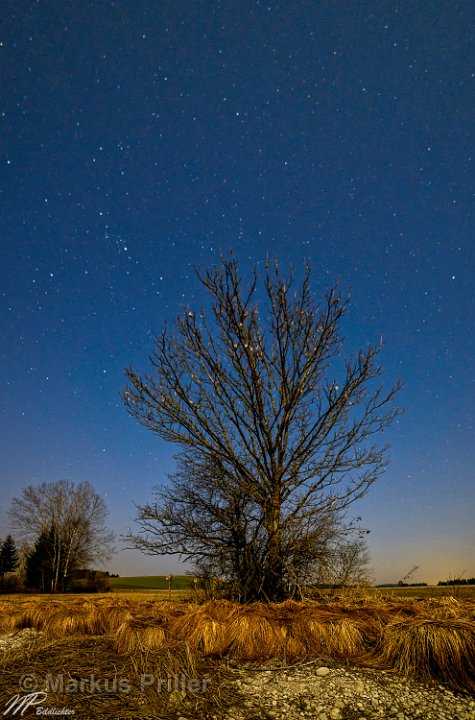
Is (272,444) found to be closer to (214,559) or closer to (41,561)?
(214,559)

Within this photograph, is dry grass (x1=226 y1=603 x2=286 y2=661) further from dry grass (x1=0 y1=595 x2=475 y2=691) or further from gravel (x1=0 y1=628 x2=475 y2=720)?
gravel (x1=0 y1=628 x2=475 y2=720)

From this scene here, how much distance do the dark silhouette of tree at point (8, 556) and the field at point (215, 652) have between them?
54.8 metres

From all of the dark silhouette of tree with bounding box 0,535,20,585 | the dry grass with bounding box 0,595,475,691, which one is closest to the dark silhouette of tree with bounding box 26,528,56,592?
the dark silhouette of tree with bounding box 0,535,20,585

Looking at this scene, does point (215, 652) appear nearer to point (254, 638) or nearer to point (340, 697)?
point (254, 638)

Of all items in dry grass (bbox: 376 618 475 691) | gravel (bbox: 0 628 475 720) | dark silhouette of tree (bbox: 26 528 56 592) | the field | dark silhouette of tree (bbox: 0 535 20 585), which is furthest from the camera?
dark silhouette of tree (bbox: 0 535 20 585)

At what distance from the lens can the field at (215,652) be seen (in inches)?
105

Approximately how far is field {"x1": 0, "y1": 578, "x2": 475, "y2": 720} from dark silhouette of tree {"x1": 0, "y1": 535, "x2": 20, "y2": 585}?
54.8 metres

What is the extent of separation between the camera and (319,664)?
3352 millimetres

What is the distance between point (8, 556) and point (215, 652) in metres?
57.9

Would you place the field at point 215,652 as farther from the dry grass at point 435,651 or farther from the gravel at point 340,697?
the gravel at point 340,697

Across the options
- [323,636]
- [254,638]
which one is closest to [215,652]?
[254,638]

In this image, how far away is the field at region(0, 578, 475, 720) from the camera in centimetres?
267

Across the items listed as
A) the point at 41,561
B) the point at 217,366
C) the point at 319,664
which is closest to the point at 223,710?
the point at 319,664

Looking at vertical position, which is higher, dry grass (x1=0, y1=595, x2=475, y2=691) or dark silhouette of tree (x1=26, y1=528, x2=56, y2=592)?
dry grass (x1=0, y1=595, x2=475, y2=691)
